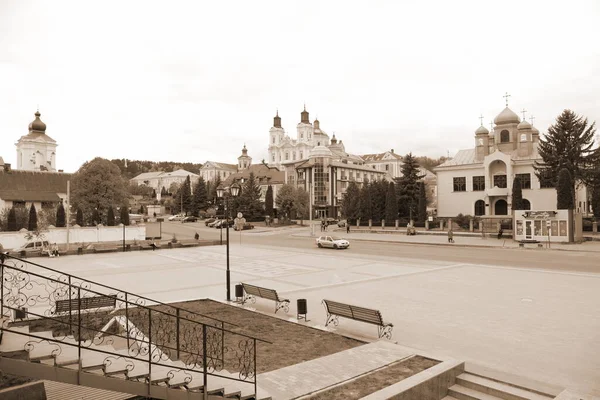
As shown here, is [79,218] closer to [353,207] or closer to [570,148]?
[353,207]

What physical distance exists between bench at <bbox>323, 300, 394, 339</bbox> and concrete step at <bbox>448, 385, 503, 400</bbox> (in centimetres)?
263

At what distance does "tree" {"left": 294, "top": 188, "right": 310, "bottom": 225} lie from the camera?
72125mm

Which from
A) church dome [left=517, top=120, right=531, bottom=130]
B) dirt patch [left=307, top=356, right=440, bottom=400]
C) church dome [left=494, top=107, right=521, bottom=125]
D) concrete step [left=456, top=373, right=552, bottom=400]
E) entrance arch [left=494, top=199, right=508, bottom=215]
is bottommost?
concrete step [left=456, top=373, right=552, bottom=400]

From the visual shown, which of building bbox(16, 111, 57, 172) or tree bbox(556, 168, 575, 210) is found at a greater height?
building bbox(16, 111, 57, 172)

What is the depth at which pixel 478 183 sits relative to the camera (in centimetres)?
5847

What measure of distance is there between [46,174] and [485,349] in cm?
7421

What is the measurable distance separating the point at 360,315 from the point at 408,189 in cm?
4828

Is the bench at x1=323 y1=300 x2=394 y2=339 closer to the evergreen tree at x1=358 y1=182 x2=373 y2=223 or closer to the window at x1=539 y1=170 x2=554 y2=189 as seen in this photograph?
the evergreen tree at x1=358 y1=182 x2=373 y2=223

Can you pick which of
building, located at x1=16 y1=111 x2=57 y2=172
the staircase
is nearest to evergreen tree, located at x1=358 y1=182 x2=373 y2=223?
the staircase

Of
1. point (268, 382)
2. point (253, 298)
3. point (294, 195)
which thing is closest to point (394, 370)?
point (268, 382)

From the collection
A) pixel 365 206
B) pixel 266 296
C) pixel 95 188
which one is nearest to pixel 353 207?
pixel 365 206

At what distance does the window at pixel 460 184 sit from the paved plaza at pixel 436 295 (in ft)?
117

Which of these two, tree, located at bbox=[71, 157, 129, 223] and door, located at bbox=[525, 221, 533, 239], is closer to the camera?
door, located at bbox=[525, 221, 533, 239]

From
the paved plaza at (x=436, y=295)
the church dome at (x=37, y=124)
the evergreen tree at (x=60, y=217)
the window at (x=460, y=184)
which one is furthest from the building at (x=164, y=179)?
the paved plaza at (x=436, y=295)
